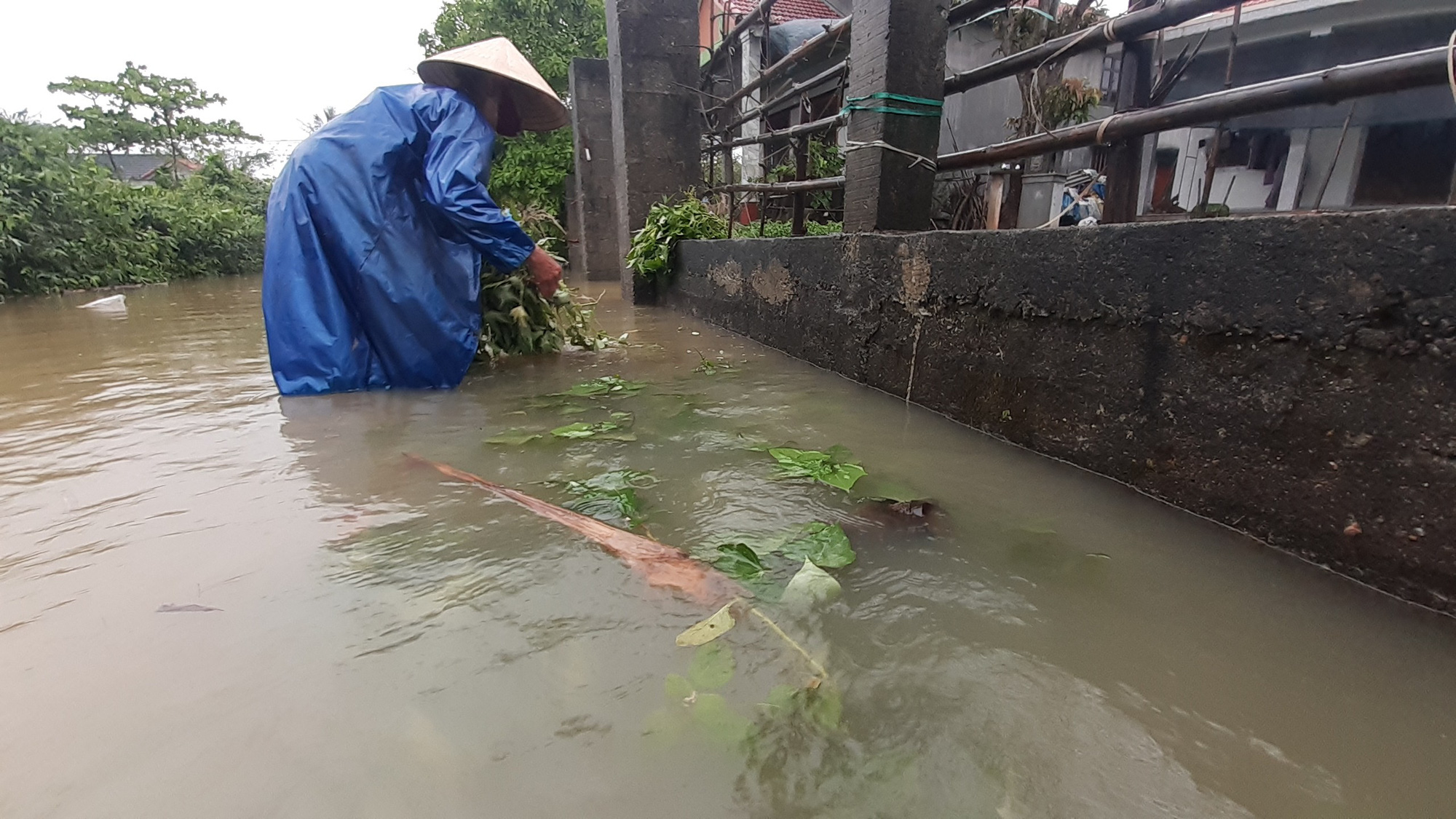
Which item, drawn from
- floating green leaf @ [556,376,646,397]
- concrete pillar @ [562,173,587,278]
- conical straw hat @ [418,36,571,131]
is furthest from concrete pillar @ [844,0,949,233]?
concrete pillar @ [562,173,587,278]

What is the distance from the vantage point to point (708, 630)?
1.13 meters

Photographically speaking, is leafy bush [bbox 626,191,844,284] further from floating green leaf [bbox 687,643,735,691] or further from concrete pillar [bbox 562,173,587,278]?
concrete pillar [bbox 562,173,587,278]

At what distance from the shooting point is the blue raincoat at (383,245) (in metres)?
2.87

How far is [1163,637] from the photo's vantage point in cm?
115

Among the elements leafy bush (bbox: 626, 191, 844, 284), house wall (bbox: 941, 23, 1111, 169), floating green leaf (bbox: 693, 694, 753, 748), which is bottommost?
floating green leaf (bbox: 693, 694, 753, 748)

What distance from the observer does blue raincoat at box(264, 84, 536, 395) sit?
2.87 m

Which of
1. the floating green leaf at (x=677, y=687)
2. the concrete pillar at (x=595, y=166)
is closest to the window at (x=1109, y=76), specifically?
the concrete pillar at (x=595, y=166)

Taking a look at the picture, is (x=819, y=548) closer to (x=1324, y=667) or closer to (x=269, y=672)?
(x=1324, y=667)

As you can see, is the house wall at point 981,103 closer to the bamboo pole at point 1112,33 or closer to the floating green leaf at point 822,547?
the bamboo pole at point 1112,33

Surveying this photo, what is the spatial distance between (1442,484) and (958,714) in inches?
39.7

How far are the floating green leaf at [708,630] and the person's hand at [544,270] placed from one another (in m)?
2.43

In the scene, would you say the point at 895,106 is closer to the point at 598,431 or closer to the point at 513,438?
the point at 598,431

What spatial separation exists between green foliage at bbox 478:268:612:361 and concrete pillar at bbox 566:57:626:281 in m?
5.89

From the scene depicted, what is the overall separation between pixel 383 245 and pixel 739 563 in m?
2.47
